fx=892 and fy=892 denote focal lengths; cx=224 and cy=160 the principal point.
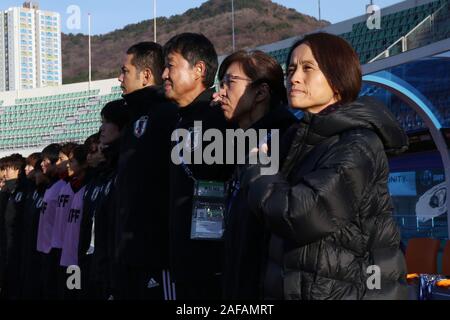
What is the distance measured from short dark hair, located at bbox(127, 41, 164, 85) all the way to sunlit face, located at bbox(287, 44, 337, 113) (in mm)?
2234

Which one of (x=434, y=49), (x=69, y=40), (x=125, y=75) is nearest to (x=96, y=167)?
(x=125, y=75)

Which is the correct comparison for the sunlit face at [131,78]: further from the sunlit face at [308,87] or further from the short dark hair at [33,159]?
the short dark hair at [33,159]

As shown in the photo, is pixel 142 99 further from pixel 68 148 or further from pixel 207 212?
pixel 68 148

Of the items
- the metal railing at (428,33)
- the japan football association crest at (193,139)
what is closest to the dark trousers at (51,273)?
the japan football association crest at (193,139)

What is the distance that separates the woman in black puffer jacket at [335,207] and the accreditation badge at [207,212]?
1.02 m

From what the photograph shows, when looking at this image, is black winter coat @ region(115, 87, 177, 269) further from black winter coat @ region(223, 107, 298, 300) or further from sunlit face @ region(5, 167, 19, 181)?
sunlit face @ region(5, 167, 19, 181)

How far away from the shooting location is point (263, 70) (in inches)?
156

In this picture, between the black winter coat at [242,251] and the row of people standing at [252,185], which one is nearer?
the row of people standing at [252,185]

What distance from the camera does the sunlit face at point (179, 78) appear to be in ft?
14.9

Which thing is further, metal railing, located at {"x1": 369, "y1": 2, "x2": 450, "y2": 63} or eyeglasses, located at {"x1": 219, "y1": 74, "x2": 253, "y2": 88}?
metal railing, located at {"x1": 369, "y1": 2, "x2": 450, "y2": 63}

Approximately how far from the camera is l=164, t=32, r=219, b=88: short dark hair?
15.1 feet

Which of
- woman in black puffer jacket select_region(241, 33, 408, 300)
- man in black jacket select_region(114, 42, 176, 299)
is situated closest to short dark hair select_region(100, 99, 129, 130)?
man in black jacket select_region(114, 42, 176, 299)

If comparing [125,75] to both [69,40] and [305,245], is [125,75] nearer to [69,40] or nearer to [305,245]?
[305,245]

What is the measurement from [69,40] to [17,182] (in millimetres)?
105139
